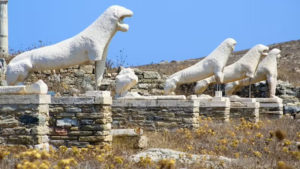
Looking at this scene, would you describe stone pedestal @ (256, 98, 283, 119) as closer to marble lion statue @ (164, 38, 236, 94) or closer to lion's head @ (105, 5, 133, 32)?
marble lion statue @ (164, 38, 236, 94)

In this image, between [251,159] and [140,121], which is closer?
[251,159]

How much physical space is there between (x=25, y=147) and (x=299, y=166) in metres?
4.22

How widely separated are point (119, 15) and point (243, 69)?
799 cm

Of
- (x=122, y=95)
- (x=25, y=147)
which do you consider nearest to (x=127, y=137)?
(x=25, y=147)

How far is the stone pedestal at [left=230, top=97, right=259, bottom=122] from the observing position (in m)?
15.1

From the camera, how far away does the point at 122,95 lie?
1141cm

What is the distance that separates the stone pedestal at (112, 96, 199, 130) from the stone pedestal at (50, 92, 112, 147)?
308 centimetres

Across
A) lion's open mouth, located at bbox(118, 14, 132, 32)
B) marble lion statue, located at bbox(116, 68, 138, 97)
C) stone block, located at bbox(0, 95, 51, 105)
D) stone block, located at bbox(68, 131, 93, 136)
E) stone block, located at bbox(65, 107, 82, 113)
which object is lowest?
stone block, located at bbox(68, 131, 93, 136)

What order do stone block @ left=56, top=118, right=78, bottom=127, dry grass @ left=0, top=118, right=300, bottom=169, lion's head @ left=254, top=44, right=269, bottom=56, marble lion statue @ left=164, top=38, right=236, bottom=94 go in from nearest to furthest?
dry grass @ left=0, top=118, right=300, bottom=169, stone block @ left=56, top=118, right=78, bottom=127, marble lion statue @ left=164, top=38, right=236, bottom=94, lion's head @ left=254, top=44, right=269, bottom=56

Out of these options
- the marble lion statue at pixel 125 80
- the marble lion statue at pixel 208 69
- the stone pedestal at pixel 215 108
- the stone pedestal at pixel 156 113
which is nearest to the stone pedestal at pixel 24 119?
the marble lion statue at pixel 125 80

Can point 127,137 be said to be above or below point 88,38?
below

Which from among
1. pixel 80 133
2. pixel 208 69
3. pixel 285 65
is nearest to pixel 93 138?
pixel 80 133

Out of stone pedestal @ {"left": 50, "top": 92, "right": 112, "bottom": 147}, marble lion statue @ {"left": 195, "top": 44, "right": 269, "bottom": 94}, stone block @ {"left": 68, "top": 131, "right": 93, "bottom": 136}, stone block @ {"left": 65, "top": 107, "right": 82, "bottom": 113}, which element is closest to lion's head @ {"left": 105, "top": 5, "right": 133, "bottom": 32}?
stone pedestal @ {"left": 50, "top": 92, "right": 112, "bottom": 147}

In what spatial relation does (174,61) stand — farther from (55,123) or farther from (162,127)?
(55,123)
